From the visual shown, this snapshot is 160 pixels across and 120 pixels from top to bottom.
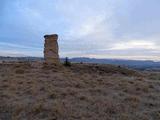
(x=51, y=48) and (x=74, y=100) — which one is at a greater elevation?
(x=51, y=48)

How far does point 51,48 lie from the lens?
30.9 metres

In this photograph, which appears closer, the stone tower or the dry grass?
the dry grass

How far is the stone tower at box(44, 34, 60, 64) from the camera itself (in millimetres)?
30906

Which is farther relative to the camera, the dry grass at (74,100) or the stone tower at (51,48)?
the stone tower at (51,48)

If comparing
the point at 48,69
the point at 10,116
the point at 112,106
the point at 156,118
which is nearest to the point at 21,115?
the point at 10,116

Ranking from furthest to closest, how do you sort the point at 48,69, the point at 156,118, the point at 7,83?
the point at 48,69 → the point at 7,83 → the point at 156,118

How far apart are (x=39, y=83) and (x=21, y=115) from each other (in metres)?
6.99

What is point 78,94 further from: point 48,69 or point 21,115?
point 48,69

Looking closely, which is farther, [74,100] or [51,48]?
[51,48]

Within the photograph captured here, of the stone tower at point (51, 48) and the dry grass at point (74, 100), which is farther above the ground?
the stone tower at point (51, 48)

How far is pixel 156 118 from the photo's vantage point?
481 inches

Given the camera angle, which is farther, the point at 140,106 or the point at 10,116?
the point at 140,106

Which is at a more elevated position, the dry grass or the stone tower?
the stone tower

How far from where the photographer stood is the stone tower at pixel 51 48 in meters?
30.9
